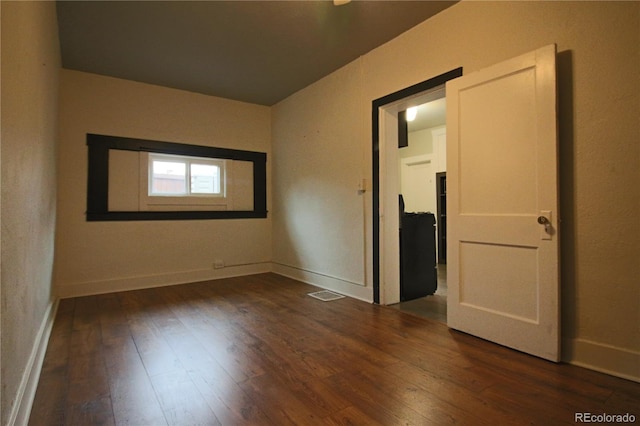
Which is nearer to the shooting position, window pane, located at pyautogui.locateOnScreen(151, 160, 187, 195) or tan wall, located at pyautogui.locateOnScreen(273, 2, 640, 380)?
tan wall, located at pyautogui.locateOnScreen(273, 2, 640, 380)

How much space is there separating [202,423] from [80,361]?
1163mm

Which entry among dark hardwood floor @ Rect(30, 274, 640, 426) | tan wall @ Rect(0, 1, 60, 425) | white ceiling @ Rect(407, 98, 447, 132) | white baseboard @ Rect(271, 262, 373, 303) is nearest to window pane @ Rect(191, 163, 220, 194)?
white baseboard @ Rect(271, 262, 373, 303)

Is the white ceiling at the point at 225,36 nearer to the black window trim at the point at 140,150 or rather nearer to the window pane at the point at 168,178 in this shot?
the black window trim at the point at 140,150

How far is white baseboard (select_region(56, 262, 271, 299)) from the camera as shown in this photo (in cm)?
364

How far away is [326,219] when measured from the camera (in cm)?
399

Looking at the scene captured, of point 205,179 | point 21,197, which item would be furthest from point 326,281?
point 21,197

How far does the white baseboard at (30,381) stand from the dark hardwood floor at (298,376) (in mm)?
43

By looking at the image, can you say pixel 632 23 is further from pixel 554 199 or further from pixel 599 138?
A: pixel 554 199

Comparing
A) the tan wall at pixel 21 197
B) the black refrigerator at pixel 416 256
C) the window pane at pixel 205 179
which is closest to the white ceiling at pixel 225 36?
the tan wall at pixel 21 197

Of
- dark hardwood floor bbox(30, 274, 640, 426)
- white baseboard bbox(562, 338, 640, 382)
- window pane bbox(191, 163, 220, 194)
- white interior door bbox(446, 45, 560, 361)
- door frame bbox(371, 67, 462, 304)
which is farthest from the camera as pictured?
window pane bbox(191, 163, 220, 194)

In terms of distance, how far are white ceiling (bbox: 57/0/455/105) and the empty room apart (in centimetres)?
3

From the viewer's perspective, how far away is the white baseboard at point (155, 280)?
3641 millimetres

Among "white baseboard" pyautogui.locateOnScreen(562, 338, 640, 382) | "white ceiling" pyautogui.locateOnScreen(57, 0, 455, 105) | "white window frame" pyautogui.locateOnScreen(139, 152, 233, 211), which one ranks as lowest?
"white baseboard" pyautogui.locateOnScreen(562, 338, 640, 382)

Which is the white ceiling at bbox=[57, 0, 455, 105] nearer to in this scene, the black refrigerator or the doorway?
the doorway
